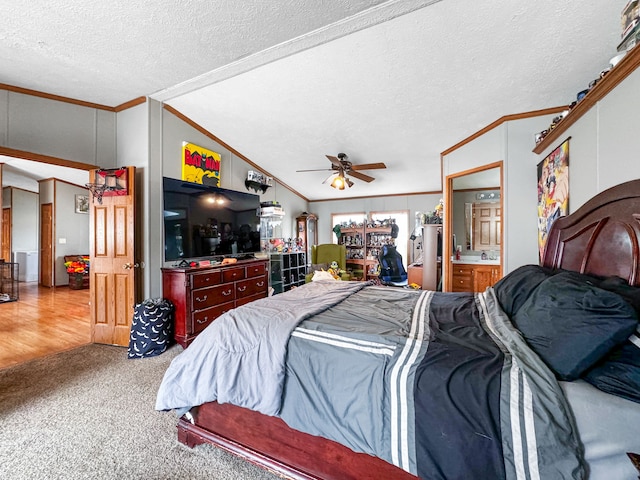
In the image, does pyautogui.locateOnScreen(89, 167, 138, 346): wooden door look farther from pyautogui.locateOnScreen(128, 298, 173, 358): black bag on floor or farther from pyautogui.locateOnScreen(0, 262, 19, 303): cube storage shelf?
pyautogui.locateOnScreen(0, 262, 19, 303): cube storage shelf

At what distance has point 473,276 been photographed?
422 centimetres

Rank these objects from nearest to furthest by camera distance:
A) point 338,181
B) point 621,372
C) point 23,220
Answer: point 621,372, point 338,181, point 23,220

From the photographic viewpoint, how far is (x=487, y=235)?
17.2 feet

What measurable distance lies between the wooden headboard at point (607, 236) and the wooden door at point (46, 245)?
9.26m

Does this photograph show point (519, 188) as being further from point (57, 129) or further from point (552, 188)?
point (57, 129)

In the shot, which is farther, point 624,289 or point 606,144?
point 606,144

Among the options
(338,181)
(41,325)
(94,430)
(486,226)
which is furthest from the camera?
(486,226)

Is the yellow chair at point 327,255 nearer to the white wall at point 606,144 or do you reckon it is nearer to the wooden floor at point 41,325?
the wooden floor at point 41,325

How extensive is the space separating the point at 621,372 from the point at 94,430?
8.94 feet

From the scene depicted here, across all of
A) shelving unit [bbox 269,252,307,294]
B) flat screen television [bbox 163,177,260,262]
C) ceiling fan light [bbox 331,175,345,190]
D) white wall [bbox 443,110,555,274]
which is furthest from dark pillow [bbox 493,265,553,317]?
shelving unit [bbox 269,252,307,294]

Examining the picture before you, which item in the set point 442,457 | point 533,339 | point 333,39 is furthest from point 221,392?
point 333,39

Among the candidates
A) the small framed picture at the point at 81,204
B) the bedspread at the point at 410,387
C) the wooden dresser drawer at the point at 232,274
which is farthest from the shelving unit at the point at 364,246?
the small framed picture at the point at 81,204

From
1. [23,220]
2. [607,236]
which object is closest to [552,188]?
[607,236]

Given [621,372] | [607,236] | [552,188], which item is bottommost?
[621,372]
